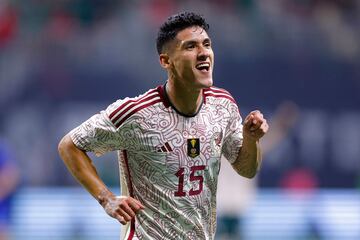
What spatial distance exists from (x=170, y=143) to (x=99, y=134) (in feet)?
1.33

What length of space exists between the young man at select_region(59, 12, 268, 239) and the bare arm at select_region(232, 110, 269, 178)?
13 millimetres

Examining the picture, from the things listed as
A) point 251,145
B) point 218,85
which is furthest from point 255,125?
point 218,85

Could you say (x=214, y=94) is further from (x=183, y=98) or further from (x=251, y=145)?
(x=251, y=145)

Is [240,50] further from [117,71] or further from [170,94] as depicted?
[170,94]

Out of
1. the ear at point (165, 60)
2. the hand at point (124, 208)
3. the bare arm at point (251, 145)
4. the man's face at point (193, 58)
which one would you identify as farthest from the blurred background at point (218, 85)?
the hand at point (124, 208)

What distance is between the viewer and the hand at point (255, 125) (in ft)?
18.5

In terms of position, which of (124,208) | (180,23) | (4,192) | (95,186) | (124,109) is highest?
(180,23)

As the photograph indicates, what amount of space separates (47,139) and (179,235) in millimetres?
8008

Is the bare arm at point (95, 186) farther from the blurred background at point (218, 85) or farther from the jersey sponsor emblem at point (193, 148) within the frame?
the blurred background at point (218, 85)

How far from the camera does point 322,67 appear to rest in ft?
46.3

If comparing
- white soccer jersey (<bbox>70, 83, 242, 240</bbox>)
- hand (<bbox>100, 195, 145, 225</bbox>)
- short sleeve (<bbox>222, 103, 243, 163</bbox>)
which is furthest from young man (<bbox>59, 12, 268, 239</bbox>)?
hand (<bbox>100, 195, 145, 225</bbox>)

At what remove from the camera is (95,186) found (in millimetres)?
5781

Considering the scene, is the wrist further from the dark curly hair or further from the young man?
the dark curly hair

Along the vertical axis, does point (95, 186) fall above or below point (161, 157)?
below
